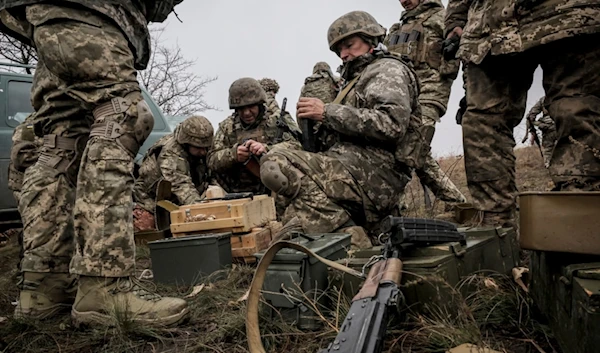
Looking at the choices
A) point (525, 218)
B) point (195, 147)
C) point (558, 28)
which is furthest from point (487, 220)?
point (195, 147)

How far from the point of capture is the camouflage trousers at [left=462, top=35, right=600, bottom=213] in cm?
238

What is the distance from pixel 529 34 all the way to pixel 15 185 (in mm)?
3826

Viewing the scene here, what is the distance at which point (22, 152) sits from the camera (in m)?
3.79


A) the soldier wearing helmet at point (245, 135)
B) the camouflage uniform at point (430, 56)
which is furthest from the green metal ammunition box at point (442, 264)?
the camouflage uniform at point (430, 56)

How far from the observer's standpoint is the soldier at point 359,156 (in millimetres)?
3199

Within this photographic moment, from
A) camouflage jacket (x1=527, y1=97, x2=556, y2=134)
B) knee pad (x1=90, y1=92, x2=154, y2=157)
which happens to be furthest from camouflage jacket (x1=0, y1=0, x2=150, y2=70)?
camouflage jacket (x1=527, y1=97, x2=556, y2=134)

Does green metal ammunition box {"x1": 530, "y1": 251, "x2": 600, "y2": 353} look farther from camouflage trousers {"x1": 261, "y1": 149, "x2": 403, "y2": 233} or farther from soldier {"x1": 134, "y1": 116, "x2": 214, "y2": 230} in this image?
soldier {"x1": 134, "y1": 116, "x2": 214, "y2": 230}

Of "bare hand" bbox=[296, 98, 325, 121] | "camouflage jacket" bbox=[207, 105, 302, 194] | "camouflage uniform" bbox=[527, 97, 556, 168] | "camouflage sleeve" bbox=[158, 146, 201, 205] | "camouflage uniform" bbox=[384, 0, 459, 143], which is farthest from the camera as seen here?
"camouflage uniform" bbox=[527, 97, 556, 168]

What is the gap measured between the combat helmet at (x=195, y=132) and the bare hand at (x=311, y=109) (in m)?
2.16

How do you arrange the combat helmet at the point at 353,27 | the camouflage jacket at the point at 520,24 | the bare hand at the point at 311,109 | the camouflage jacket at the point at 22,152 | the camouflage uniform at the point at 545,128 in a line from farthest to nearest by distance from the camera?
1. the camouflage uniform at the point at 545,128
2. the camouflage jacket at the point at 22,152
3. the combat helmet at the point at 353,27
4. the bare hand at the point at 311,109
5. the camouflage jacket at the point at 520,24

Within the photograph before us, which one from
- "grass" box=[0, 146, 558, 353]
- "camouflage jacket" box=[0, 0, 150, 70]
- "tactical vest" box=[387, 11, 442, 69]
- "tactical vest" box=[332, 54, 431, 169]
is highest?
"tactical vest" box=[387, 11, 442, 69]

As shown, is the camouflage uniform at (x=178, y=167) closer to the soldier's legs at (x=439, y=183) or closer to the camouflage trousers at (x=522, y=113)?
the soldier's legs at (x=439, y=183)

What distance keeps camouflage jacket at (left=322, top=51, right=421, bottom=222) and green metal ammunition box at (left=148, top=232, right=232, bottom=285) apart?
1.04 m

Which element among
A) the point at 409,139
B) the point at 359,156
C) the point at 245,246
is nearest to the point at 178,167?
the point at 245,246
